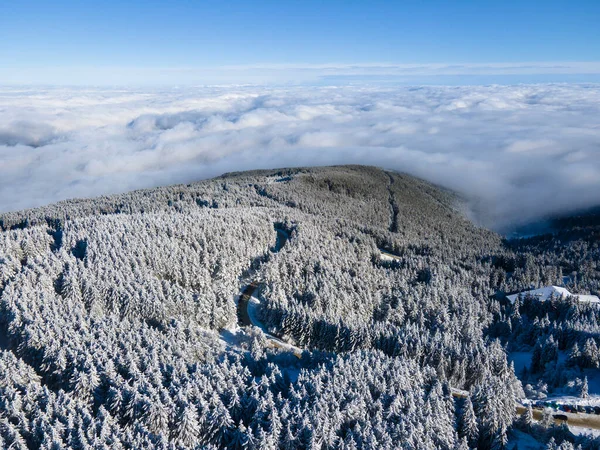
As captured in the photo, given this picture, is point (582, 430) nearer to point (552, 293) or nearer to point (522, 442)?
point (522, 442)

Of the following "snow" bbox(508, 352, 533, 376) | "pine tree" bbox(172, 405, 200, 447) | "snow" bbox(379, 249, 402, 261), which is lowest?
"snow" bbox(508, 352, 533, 376)

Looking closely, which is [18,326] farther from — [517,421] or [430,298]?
[430,298]

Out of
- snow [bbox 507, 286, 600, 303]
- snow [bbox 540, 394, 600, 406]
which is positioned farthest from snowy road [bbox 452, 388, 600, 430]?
snow [bbox 507, 286, 600, 303]

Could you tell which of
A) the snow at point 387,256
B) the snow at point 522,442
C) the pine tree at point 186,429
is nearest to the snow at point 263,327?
the pine tree at point 186,429

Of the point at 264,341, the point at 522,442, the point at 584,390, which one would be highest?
the point at 264,341

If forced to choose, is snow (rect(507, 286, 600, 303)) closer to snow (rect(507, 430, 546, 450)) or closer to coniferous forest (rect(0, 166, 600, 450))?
coniferous forest (rect(0, 166, 600, 450))

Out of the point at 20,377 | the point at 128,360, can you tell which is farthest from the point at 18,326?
the point at 128,360

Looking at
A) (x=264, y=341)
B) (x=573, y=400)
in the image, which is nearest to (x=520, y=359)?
(x=573, y=400)

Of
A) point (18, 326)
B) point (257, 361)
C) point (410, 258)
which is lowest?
point (410, 258)
